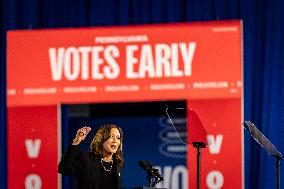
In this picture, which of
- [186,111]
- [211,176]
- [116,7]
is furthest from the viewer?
[116,7]

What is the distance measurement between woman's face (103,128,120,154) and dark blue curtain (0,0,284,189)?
2111 millimetres

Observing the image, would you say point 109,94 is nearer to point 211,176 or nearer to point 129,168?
point 129,168

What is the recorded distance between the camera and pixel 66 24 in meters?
5.93

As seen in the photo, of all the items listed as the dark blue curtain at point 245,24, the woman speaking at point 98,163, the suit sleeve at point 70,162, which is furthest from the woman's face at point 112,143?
the dark blue curtain at point 245,24

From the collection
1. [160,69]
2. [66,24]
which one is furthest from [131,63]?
[66,24]

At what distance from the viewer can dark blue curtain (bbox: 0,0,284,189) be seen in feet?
18.1

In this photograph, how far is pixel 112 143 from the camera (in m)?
3.64

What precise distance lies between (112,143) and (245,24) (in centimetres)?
236

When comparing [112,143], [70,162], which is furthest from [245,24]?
[70,162]

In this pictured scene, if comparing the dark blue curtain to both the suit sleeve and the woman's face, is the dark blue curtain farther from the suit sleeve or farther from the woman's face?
the suit sleeve

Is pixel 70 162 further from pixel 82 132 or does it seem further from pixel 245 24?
pixel 245 24

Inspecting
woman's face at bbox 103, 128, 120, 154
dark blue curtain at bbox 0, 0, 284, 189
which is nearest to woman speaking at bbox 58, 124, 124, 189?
woman's face at bbox 103, 128, 120, 154

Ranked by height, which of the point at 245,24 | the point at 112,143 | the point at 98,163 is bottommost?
the point at 98,163

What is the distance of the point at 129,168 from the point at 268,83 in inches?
54.6
